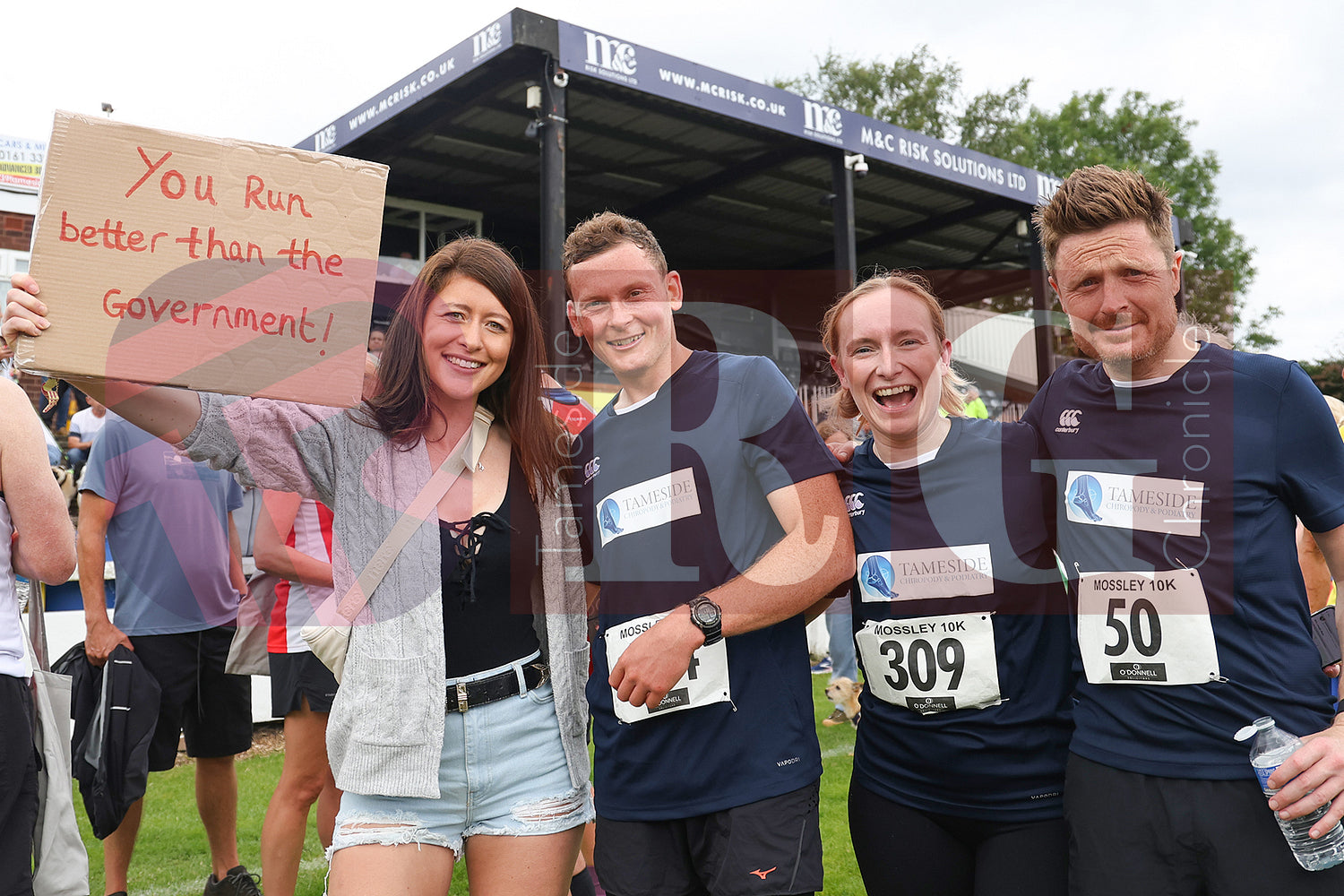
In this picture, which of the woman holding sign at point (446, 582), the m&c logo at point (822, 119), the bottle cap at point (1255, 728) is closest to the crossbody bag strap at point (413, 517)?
the woman holding sign at point (446, 582)

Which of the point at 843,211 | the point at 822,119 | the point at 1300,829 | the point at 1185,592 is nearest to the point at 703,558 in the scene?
the point at 1185,592

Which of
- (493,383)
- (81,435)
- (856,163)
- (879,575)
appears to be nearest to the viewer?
(879,575)

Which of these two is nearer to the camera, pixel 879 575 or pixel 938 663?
pixel 938 663

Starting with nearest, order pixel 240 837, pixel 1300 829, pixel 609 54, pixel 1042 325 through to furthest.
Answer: pixel 1300 829
pixel 240 837
pixel 609 54
pixel 1042 325

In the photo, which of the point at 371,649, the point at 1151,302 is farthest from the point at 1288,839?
the point at 371,649

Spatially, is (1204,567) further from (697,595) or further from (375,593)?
(375,593)

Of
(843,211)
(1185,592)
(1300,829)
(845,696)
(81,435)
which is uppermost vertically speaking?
(843,211)

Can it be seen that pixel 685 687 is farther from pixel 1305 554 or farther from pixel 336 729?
pixel 1305 554

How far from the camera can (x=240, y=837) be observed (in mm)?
4961

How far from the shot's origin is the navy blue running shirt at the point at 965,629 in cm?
209

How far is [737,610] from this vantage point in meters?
1.96

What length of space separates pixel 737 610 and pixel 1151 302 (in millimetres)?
1111

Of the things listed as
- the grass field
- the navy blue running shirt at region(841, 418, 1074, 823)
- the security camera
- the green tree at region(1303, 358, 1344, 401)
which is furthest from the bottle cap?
the green tree at region(1303, 358, 1344, 401)

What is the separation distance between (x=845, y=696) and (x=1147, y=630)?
16.7 feet
